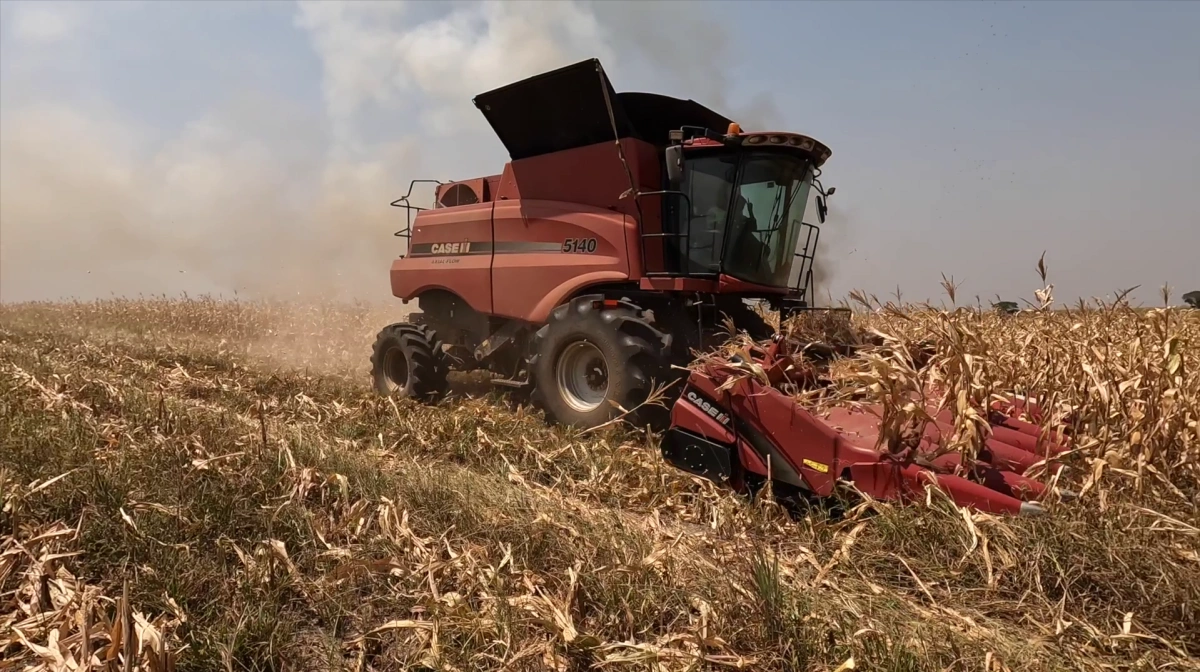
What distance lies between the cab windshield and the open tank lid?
83 centimetres

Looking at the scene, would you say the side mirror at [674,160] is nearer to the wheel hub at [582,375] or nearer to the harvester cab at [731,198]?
the harvester cab at [731,198]

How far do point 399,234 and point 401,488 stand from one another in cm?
516

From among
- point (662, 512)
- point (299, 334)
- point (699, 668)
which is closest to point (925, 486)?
point (662, 512)

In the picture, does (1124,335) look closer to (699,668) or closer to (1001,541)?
(1001,541)

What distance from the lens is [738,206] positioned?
517 cm

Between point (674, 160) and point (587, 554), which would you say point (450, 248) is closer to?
point (674, 160)

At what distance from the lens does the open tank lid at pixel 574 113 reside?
17.9ft

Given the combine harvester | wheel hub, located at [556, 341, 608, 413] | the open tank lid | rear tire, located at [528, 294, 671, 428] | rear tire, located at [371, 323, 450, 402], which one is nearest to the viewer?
the combine harvester

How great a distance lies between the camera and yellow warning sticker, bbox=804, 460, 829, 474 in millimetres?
3305

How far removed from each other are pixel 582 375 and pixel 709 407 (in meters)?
1.86

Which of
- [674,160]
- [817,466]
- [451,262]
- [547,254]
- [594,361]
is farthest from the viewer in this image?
[451,262]

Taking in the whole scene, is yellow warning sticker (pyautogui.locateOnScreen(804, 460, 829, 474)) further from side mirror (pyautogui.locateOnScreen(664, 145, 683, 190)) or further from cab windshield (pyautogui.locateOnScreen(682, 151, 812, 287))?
side mirror (pyautogui.locateOnScreen(664, 145, 683, 190))


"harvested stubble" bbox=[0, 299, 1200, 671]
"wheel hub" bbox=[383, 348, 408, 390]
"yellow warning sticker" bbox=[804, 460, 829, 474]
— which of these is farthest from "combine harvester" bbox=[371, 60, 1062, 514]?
"harvested stubble" bbox=[0, 299, 1200, 671]

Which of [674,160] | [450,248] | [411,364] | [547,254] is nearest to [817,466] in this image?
[674,160]
